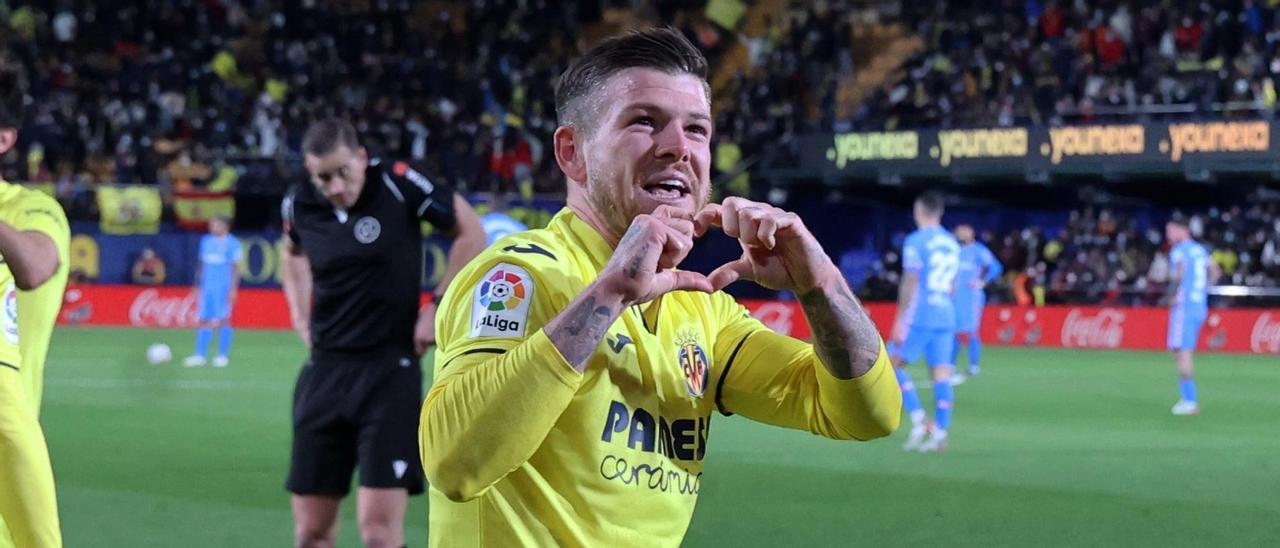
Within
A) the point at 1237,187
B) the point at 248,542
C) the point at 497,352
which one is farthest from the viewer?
the point at 1237,187

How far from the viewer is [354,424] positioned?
6383 mm

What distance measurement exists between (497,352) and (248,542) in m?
6.34

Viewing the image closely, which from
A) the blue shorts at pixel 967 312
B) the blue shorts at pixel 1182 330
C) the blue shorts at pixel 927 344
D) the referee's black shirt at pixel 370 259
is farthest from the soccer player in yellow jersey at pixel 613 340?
the blue shorts at pixel 967 312

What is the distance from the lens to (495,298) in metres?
2.63

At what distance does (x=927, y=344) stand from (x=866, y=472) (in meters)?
2.81

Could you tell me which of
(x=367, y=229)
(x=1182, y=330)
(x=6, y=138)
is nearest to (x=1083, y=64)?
(x=1182, y=330)

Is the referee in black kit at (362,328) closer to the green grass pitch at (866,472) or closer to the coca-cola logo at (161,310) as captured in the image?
the green grass pitch at (866,472)

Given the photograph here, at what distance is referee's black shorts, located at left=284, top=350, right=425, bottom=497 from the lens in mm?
6277

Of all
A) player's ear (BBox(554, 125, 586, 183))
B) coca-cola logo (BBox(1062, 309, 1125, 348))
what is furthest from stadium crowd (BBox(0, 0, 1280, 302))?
player's ear (BBox(554, 125, 586, 183))

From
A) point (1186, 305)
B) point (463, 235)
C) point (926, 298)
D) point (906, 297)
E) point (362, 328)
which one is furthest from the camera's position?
point (1186, 305)

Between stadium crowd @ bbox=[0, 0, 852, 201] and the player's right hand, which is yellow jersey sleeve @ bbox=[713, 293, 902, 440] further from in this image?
stadium crowd @ bbox=[0, 0, 852, 201]

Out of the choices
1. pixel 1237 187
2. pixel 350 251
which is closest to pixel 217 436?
pixel 350 251

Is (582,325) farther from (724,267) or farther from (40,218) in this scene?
(40,218)

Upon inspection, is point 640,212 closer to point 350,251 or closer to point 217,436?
point 350,251
